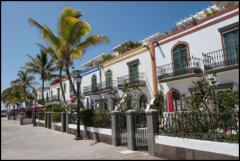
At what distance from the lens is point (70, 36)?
1166 centimetres

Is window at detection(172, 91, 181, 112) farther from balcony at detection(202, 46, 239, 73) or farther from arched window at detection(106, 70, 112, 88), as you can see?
arched window at detection(106, 70, 112, 88)

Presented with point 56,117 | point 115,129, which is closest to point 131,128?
point 115,129

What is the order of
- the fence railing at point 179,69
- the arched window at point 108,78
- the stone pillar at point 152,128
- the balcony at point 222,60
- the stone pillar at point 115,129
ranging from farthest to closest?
1. the arched window at point 108,78
2. the fence railing at point 179,69
3. the balcony at point 222,60
4. the stone pillar at point 115,129
5. the stone pillar at point 152,128

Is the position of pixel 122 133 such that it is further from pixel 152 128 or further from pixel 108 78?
pixel 108 78

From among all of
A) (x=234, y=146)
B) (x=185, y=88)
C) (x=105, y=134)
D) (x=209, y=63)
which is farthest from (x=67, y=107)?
(x=234, y=146)

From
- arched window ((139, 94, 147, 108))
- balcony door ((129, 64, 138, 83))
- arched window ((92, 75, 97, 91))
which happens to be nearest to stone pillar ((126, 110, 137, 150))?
arched window ((139, 94, 147, 108))

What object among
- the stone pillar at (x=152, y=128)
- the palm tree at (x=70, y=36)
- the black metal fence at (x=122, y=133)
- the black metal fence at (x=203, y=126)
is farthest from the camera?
the palm tree at (x=70, y=36)

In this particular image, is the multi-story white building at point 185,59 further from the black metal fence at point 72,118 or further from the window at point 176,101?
the black metal fence at point 72,118

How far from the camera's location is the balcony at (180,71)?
1195 cm

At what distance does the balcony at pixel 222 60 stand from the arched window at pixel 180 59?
1599 millimetres

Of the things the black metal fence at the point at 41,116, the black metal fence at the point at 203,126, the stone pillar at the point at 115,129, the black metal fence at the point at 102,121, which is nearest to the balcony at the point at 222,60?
the black metal fence at the point at 203,126

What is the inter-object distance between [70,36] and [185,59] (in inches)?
301

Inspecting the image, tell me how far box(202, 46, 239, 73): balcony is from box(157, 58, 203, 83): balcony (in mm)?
615

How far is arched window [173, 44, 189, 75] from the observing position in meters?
13.0
